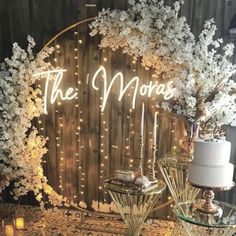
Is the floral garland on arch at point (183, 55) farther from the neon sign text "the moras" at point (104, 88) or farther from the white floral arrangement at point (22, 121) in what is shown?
the white floral arrangement at point (22, 121)

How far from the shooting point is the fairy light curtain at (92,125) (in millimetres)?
3803

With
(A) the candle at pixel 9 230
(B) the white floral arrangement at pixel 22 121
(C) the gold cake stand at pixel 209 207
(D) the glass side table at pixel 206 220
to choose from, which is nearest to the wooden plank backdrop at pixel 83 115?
(B) the white floral arrangement at pixel 22 121

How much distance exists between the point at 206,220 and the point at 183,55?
1447mm

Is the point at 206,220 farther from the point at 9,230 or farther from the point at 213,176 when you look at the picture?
the point at 9,230

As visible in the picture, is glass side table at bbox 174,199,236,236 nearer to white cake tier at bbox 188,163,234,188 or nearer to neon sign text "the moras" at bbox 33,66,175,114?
white cake tier at bbox 188,163,234,188

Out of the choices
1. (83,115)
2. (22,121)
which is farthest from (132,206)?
(22,121)

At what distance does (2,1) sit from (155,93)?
71.4 inches

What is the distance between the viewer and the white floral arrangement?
12.5 ft

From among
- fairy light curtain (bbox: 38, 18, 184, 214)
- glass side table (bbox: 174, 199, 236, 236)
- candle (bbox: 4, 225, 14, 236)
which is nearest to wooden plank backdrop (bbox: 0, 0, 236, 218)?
fairy light curtain (bbox: 38, 18, 184, 214)

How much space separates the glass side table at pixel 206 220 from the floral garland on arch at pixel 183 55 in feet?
2.82

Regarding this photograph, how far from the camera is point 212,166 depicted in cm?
263

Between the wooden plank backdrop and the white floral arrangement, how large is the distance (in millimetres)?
170

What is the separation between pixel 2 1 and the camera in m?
4.02

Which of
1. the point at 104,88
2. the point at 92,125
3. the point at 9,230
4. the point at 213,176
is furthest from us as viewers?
the point at 92,125
